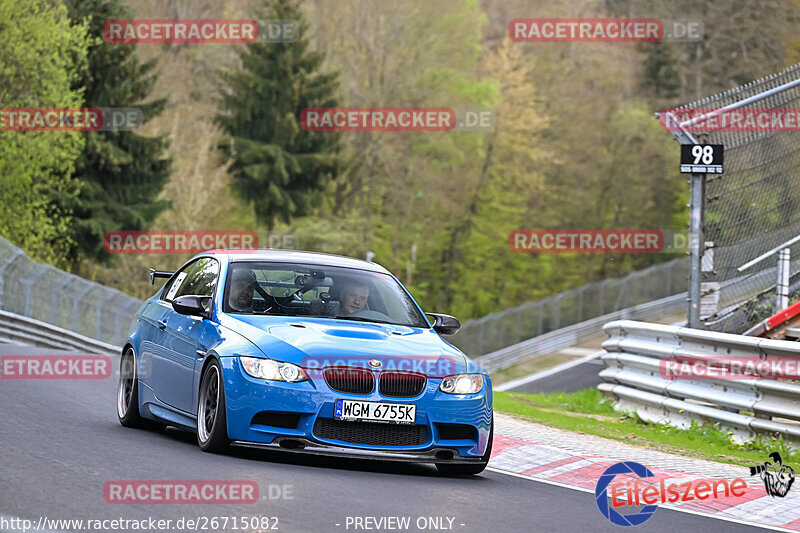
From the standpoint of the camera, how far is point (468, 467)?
909 centimetres

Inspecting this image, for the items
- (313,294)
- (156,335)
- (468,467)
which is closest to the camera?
(468,467)

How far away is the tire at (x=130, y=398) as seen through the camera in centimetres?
1048

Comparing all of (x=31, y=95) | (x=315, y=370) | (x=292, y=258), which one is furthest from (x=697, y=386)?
(x=31, y=95)

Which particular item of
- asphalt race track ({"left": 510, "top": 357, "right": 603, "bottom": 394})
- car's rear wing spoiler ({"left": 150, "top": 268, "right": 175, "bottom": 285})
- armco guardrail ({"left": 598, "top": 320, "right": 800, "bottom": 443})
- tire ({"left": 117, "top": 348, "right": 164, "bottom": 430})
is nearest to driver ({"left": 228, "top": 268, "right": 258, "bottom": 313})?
tire ({"left": 117, "top": 348, "right": 164, "bottom": 430})

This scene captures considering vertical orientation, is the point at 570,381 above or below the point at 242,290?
below

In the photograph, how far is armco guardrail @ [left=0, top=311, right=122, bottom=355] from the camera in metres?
24.3

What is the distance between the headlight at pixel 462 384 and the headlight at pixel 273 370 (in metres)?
1.01

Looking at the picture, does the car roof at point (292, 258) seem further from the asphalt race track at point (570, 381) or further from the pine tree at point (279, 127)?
the pine tree at point (279, 127)

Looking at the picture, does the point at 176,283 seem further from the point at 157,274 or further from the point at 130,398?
the point at 130,398

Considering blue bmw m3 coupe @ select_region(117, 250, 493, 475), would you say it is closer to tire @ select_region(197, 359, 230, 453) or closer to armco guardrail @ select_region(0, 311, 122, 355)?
tire @ select_region(197, 359, 230, 453)

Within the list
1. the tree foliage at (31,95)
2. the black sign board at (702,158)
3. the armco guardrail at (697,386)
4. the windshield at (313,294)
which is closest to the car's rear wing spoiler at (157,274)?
the windshield at (313,294)

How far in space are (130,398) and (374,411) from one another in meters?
3.03

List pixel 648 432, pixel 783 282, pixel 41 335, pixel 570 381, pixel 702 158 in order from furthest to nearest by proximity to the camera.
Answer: pixel 570 381 → pixel 41 335 → pixel 783 282 → pixel 702 158 → pixel 648 432

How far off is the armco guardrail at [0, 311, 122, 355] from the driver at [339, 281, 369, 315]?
603 inches
